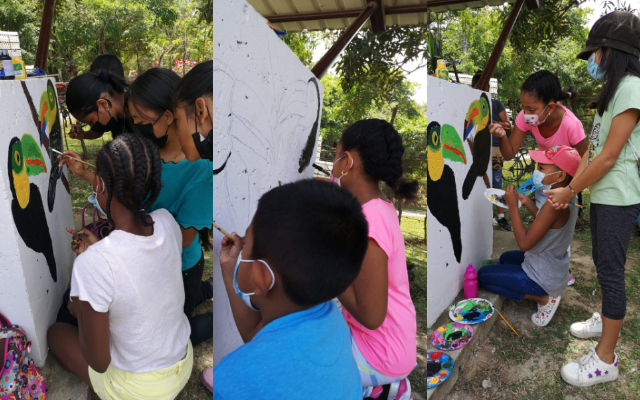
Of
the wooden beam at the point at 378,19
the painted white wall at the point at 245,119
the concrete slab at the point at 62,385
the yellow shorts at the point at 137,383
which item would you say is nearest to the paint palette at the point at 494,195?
the wooden beam at the point at 378,19

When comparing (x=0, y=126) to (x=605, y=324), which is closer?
(x=0, y=126)

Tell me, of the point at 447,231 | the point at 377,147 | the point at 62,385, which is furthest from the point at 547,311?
the point at 62,385

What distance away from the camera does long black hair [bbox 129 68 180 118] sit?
1.62m

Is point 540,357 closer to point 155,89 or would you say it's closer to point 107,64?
point 155,89

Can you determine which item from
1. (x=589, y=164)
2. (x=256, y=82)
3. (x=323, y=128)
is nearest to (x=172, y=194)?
(x=256, y=82)

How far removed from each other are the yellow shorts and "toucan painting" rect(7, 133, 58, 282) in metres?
0.62

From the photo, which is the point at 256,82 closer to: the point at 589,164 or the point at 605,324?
the point at 589,164

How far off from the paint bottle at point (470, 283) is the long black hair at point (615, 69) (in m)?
1.14

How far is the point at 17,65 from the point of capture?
1.76 meters

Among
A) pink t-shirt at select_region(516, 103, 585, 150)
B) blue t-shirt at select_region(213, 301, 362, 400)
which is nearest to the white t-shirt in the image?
blue t-shirt at select_region(213, 301, 362, 400)

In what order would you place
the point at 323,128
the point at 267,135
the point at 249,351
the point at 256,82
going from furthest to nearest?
the point at 323,128, the point at 267,135, the point at 256,82, the point at 249,351

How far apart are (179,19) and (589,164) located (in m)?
1.88

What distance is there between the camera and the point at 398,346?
1.41 m

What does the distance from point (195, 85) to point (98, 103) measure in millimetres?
912
